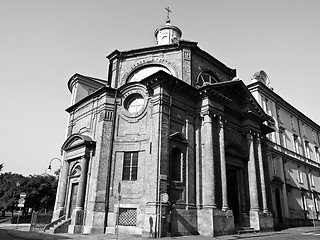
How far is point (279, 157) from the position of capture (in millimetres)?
29266

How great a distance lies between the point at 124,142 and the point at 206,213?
6950 mm

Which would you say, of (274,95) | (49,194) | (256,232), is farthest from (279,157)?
(49,194)

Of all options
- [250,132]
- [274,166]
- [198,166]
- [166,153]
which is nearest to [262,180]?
[250,132]

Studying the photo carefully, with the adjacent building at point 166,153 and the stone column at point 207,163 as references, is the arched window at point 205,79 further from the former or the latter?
Result: the stone column at point 207,163

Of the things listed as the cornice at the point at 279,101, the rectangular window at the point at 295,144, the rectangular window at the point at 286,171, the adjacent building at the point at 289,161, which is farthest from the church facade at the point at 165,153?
Result: the rectangular window at the point at 295,144

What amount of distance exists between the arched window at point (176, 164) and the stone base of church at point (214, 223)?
2.53 meters

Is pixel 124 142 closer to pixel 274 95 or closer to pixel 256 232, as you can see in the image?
pixel 256 232

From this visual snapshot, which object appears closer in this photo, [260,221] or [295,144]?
[260,221]

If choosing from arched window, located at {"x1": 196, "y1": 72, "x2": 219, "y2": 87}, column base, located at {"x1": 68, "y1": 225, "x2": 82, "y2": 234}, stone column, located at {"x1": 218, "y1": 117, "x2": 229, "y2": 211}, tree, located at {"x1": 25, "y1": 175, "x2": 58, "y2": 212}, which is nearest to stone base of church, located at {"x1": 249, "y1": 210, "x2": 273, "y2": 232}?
stone column, located at {"x1": 218, "y1": 117, "x2": 229, "y2": 211}

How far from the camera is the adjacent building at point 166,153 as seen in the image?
15.5 m

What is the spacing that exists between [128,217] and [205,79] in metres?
12.3

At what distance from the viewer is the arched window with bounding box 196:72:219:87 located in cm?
2051

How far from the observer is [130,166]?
55.7 ft

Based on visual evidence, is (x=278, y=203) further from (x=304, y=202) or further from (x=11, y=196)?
(x=11, y=196)
